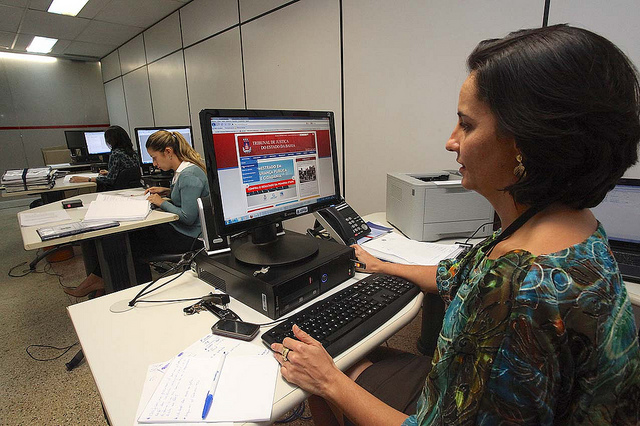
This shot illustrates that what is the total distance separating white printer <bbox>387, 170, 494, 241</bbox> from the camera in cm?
144

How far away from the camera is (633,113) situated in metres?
0.52

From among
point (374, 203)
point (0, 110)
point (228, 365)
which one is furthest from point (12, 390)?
point (0, 110)

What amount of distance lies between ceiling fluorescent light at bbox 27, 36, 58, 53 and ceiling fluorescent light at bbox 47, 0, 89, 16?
1.48 metres

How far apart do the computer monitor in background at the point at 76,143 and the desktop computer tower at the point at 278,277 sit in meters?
5.52

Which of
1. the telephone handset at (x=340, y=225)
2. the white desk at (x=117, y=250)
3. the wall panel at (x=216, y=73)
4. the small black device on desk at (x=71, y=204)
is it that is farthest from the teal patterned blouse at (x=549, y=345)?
the wall panel at (x=216, y=73)

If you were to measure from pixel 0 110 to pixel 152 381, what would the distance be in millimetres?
7681

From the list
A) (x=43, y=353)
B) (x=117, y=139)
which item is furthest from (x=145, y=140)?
(x=43, y=353)

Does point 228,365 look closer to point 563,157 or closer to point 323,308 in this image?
point 323,308

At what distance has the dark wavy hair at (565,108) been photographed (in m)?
0.48

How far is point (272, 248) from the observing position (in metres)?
1.09

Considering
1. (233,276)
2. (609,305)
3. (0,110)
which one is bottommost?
(233,276)

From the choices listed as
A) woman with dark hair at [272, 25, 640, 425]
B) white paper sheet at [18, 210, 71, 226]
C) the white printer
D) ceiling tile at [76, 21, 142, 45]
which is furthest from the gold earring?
ceiling tile at [76, 21, 142, 45]

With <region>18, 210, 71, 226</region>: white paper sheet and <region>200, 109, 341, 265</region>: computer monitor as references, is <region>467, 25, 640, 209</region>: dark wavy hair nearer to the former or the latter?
<region>200, 109, 341, 265</region>: computer monitor

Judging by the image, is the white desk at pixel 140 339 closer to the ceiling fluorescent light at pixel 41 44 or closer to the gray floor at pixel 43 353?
the gray floor at pixel 43 353
